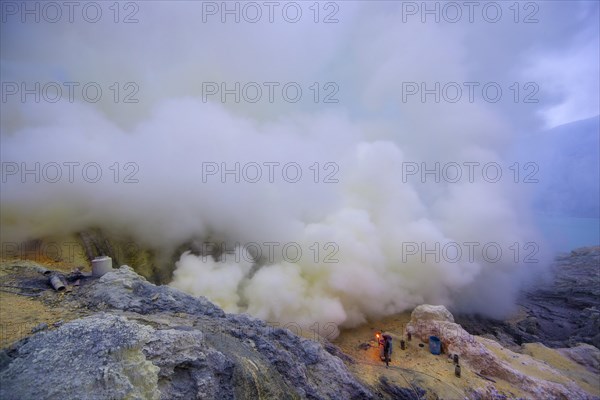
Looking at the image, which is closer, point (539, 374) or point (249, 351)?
point (249, 351)

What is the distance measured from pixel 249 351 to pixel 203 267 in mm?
10788

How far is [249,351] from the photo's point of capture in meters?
7.16

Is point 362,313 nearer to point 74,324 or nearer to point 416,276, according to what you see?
point 416,276

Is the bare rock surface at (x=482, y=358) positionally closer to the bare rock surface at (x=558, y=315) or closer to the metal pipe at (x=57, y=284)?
the bare rock surface at (x=558, y=315)

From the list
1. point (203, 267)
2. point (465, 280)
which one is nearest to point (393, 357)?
point (203, 267)

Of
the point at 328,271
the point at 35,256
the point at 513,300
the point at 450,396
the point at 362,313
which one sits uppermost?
the point at 35,256

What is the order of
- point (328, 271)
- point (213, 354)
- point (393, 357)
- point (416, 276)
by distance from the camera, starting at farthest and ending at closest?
point (416, 276), point (328, 271), point (393, 357), point (213, 354)

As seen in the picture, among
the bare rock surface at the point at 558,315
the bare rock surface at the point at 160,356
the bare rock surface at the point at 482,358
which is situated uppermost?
the bare rock surface at the point at 160,356

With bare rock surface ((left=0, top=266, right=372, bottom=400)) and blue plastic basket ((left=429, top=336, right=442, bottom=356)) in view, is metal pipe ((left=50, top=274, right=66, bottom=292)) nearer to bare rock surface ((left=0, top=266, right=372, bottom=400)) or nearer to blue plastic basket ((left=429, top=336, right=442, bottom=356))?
bare rock surface ((left=0, top=266, right=372, bottom=400))

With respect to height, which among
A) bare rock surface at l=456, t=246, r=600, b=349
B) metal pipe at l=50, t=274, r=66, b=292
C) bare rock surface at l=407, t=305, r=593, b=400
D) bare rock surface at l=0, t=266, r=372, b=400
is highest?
metal pipe at l=50, t=274, r=66, b=292

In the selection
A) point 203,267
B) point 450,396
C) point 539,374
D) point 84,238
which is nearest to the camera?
point 450,396

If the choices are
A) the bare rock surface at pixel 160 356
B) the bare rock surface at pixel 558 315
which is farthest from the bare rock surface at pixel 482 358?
the bare rock surface at pixel 160 356

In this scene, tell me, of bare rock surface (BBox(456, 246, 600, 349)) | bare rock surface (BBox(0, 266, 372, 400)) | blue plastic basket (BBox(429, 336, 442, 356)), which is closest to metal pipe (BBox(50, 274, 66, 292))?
bare rock surface (BBox(0, 266, 372, 400))

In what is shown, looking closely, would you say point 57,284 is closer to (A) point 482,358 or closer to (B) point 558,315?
(A) point 482,358
